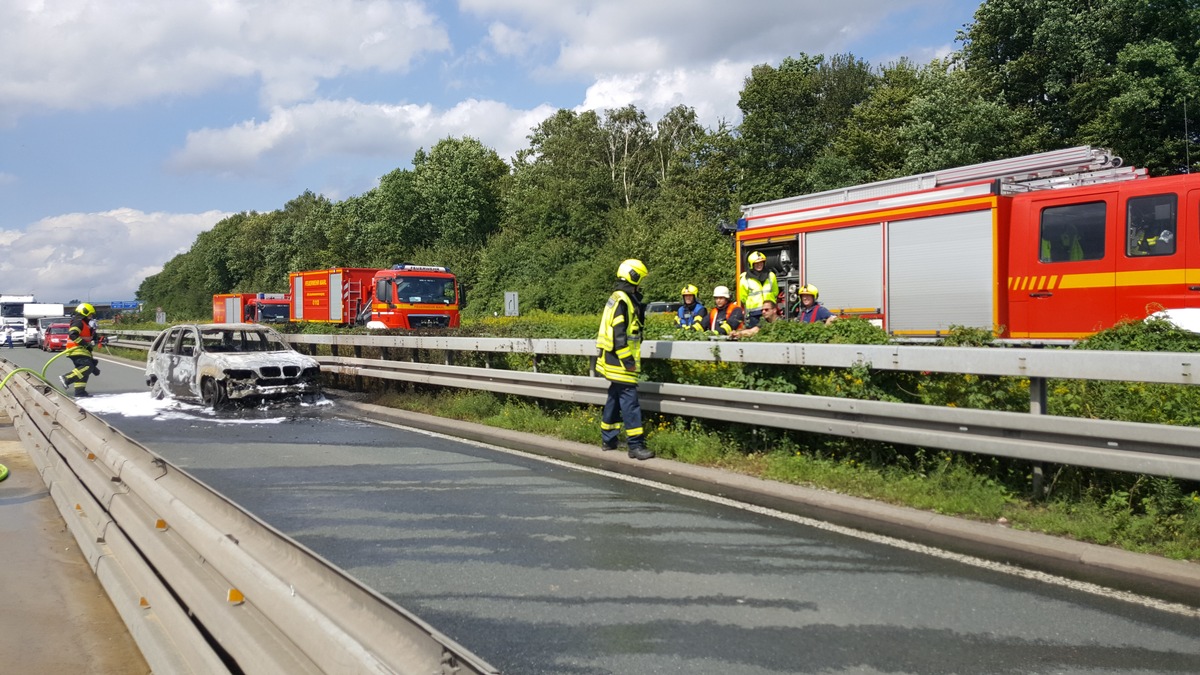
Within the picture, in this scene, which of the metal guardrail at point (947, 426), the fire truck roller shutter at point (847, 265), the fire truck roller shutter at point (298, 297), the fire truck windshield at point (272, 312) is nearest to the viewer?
the metal guardrail at point (947, 426)

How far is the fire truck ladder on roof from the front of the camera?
37.4 feet

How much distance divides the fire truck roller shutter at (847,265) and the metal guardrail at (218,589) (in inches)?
407

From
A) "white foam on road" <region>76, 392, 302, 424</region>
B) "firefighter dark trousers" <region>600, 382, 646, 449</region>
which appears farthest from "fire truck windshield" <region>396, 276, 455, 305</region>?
"firefighter dark trousers" <region>600, 382, 646, 449</region>

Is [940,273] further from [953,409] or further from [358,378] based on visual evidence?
[358,378]

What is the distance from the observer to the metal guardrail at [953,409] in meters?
5.27

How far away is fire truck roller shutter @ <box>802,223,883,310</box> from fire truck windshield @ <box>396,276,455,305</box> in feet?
45.2

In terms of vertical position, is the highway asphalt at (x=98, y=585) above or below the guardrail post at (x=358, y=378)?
below

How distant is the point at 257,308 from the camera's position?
39.5 m

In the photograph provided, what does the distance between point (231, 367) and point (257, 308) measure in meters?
27.9

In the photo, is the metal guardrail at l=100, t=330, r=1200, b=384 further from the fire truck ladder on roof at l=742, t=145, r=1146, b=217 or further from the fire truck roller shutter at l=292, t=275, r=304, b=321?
the fire truck roller shutter at l=292, t=275, r=304, b=321

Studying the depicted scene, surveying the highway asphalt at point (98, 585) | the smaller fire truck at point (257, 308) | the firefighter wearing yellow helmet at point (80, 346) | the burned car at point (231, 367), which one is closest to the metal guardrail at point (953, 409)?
the highway asphalt at point (98, 585)

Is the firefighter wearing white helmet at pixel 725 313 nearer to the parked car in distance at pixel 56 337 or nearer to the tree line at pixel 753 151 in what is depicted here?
the tree line at pixel 753 151

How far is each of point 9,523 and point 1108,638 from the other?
6.82 meters

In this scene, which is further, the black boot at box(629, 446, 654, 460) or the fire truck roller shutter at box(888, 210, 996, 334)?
the fire truck roller shutter at box(888, 210, 996, 334)
